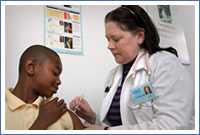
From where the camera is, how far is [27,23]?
1280 millimetres

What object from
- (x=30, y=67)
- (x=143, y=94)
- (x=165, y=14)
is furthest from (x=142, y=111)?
(x=165, y=14)

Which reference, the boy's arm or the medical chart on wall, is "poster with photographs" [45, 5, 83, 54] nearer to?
the boy's arm

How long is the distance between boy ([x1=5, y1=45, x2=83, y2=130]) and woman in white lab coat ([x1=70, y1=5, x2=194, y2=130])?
0.14m

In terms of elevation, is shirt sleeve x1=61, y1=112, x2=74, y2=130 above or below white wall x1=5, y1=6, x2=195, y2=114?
below

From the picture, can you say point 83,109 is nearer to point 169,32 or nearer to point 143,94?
point 143,94

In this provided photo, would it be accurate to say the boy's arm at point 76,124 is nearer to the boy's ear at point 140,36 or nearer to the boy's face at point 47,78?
the boy's face at point 47,78

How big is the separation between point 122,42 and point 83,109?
33 cm

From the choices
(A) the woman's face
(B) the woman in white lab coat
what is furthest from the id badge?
(A) the woman's face

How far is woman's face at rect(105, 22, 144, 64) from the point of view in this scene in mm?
1261

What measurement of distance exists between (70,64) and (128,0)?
0.36m

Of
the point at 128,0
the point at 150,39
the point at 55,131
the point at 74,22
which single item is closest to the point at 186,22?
the point at 150,39

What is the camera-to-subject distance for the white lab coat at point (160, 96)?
1.11 meters

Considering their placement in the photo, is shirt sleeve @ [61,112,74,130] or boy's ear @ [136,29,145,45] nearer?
shirt sleeve @ [61,112,74,130]

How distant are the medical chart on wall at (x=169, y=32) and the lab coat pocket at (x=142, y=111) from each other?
46cm
